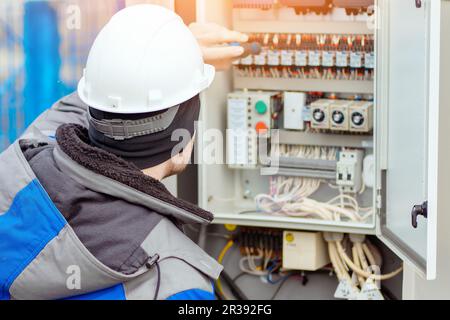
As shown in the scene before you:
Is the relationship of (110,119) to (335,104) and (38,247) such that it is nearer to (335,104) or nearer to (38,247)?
(38,247)

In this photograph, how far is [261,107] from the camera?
320cm

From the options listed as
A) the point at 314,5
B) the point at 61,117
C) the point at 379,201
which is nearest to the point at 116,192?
the point at 61,117

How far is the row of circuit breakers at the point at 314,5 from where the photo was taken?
3.00 metres

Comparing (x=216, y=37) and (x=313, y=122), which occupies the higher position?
(x=216, y=37)

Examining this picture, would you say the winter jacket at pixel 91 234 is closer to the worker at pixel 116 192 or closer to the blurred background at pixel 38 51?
the worker at pixel 116 192

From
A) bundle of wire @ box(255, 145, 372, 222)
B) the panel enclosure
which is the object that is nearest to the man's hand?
the panel enclosure

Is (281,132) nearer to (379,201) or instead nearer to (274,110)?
(274,110)

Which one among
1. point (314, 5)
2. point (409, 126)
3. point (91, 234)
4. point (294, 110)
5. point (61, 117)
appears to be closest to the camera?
point (91, 234)

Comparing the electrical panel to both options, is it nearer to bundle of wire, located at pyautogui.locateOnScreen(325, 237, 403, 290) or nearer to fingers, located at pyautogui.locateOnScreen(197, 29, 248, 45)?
bundle of wire, located at pyautogui.locateOnScreen(325, 237, 403, 290)

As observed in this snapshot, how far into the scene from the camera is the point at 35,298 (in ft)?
5.25

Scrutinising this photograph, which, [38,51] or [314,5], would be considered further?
[314,5]

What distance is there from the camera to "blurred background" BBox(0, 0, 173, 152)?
2.81m

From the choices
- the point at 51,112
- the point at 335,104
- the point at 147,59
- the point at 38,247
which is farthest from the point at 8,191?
the point at 335,104

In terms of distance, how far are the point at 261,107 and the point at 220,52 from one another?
0.64m
